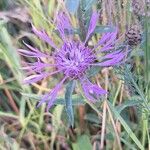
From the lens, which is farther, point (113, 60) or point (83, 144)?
point (83, 144)

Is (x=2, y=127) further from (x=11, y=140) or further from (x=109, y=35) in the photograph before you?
(x=109, y=35)

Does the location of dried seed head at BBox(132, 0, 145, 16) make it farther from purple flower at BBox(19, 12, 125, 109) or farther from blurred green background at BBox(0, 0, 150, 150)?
blurred green background at BBox(0, 0, 150, 150)

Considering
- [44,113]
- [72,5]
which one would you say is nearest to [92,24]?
[72,5]

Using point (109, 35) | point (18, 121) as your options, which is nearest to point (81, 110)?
point (18, 121)

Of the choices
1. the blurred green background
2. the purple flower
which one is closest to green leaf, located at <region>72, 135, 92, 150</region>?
the blurred green background

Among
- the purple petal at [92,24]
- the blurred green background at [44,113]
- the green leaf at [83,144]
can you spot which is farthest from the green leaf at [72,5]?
the green leaf at [83,144]

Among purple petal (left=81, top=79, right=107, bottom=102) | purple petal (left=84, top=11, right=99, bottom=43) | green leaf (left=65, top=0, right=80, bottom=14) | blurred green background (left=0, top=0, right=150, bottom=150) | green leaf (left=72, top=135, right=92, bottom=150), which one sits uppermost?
green leaf (left=65, top=0, right=80, bottom=14)

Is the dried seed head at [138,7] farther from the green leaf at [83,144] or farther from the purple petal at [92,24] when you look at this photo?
the green leaf at [83,144]

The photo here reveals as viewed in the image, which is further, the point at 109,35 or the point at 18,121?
the point at 18,121

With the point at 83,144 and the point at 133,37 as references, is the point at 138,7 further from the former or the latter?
the point at 83,144

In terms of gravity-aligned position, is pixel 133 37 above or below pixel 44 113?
above

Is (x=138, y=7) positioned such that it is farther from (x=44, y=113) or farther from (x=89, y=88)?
(x=44, y=113)
